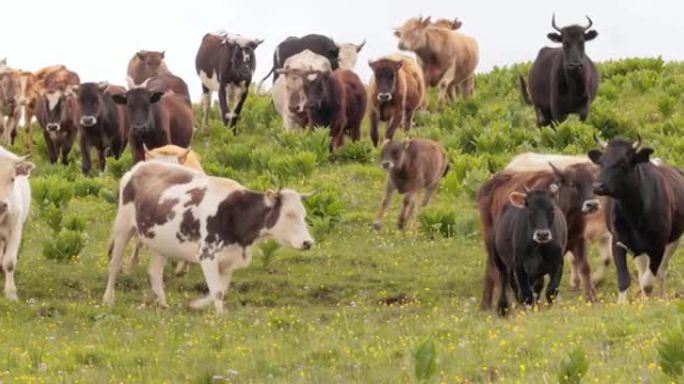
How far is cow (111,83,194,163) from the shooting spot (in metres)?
23.8

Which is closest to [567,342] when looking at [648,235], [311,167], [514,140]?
[648,235]

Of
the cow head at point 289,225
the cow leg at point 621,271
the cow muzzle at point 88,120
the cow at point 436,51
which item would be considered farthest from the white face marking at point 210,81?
the cow leg at point 621,271

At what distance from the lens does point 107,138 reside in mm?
25703

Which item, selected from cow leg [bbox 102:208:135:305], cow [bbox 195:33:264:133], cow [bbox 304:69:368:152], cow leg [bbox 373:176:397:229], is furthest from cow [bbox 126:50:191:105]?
cow leg [bbox 102:208:135:305]

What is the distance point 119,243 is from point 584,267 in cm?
493

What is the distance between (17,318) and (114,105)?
1061 centimetres

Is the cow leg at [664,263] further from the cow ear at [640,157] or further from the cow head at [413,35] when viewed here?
the cow head at [413,35]

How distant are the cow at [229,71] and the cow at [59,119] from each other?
10.1 ft

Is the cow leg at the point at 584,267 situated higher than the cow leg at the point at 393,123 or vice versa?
the cow leg at the point at 584,267

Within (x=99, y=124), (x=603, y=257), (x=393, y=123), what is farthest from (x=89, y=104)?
(x=603, y=257)

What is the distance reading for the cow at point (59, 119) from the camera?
26497 mm

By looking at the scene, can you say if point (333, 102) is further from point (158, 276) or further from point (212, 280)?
point (212, 280)

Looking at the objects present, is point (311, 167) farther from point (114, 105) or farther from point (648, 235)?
point (648, 235)

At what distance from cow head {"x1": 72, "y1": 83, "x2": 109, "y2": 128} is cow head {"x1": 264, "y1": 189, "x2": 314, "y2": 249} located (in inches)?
365
